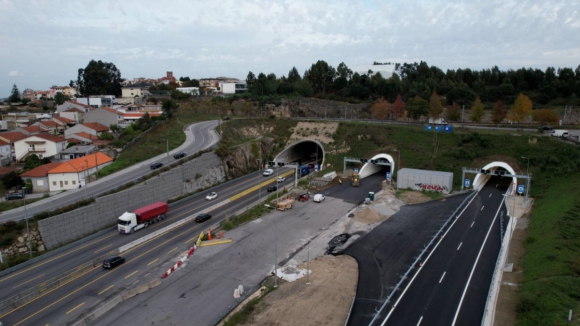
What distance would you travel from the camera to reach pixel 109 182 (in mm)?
45406

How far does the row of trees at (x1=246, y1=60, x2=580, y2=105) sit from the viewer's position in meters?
99.9

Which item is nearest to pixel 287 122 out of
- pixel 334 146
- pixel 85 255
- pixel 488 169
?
pixel 334 146

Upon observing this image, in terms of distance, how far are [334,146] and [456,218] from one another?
30.1 meters

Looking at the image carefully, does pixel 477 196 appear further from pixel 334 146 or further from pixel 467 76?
pixel 467 76

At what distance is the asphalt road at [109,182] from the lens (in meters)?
37.3

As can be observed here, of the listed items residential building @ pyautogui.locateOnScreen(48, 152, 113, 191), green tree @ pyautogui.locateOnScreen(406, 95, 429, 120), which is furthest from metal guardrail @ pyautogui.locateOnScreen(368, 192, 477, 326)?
residential building @ pyautogui.locateOnScreen(48, 152, 113, 191)

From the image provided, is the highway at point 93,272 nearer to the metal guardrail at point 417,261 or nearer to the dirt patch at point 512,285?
the metal guardrail at point 417,261

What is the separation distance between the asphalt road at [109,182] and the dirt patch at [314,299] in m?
26.4

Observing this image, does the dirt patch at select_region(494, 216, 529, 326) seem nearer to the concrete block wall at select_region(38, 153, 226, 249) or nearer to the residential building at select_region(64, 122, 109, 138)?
the concrete block wall at select_region(38, 153, 226, 249)

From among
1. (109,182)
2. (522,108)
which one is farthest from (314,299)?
(522,108)

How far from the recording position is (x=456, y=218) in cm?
3903

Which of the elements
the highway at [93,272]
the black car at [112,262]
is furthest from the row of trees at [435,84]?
the black car at [112,262]

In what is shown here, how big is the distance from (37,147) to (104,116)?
23.8m

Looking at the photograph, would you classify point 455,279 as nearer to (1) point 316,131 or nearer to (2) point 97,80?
(1) point 316,131
